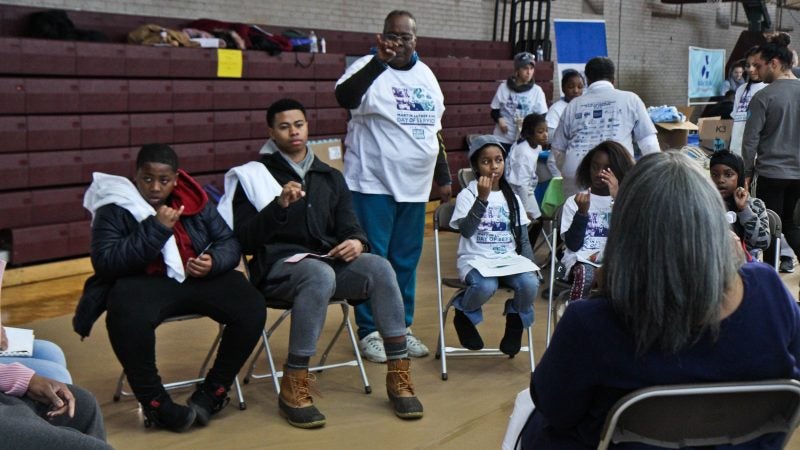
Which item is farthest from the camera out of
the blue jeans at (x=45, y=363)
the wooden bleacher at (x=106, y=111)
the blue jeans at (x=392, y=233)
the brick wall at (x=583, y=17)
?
the brick wall at (x=583, y=17)

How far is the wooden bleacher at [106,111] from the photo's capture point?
20.7ft

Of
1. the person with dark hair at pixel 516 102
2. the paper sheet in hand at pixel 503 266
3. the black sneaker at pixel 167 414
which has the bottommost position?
the black sneaker at pixel 167 414

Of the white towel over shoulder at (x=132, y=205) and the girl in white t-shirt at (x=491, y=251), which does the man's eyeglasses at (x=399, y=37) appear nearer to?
the girl in white t-shirt at (x=491, y=251)

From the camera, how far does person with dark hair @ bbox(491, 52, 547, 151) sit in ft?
29.9

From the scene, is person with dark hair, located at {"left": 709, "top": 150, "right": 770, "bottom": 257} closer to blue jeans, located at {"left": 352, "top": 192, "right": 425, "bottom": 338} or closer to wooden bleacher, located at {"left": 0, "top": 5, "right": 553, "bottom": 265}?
blue jeans, located at {"left": 352, "top": 192, "right": 425, "bottom": 338}

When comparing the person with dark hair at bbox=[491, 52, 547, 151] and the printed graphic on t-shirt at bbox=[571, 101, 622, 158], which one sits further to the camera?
the person with dark hair at bbox=[491, 52, 547, 151]

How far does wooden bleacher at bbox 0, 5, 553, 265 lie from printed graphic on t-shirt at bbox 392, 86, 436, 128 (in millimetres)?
3054

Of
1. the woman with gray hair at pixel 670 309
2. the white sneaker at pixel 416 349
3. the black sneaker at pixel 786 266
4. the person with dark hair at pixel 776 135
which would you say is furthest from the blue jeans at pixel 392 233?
the black sneaker at pixel 786 266

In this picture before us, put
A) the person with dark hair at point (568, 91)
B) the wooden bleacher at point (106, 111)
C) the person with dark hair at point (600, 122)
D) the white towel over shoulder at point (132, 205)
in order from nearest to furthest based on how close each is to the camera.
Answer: the white towel over shoulder at point (132, 205)
the person with dark hair at point (600, 122)
the wooden bleacher at point (106, 111)
the person with dark hair at point (568, 91)

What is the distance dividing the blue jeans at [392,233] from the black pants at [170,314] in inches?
35.9

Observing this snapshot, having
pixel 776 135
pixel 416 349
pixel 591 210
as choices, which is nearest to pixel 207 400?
pixel 416 349

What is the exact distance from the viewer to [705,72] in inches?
622

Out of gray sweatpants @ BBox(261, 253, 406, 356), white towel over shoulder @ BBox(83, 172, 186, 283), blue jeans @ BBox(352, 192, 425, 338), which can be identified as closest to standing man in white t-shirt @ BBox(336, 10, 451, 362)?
blue jeans @ BBox(352, 192, 425, 338)

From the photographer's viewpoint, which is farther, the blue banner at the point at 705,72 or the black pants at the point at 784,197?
the blue banner at the point at 705,72
